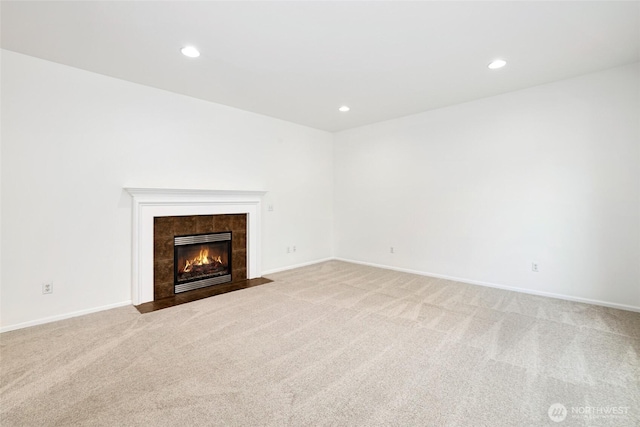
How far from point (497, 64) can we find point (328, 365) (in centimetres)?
356

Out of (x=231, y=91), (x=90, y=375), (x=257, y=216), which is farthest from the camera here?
(x=257, y=216)

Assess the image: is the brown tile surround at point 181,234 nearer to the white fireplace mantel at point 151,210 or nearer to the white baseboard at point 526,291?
the white fireplace mantel at point 151,210

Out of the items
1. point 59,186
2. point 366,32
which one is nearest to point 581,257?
point 366,32

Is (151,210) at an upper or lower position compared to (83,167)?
lower

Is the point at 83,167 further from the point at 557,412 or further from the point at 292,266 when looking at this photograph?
the point at 557,412

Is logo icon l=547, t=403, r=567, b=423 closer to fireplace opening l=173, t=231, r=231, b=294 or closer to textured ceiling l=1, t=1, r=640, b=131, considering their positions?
textured ceiling l=1, t=1, r=640, b=131

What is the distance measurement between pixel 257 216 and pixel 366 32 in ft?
10.5

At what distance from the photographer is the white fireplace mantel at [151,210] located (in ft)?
11.5

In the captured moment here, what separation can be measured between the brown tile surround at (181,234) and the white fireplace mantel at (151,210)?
3.2 inches

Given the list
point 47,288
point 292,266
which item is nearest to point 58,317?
point 47,288

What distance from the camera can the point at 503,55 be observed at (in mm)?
2934

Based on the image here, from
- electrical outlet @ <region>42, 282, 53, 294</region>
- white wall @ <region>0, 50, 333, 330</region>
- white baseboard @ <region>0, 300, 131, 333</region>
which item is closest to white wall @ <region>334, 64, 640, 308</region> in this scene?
white wall @ <region>0, 50, 333, 330</region>

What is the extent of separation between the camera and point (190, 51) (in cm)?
281

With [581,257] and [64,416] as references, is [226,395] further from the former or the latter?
[581,257]
